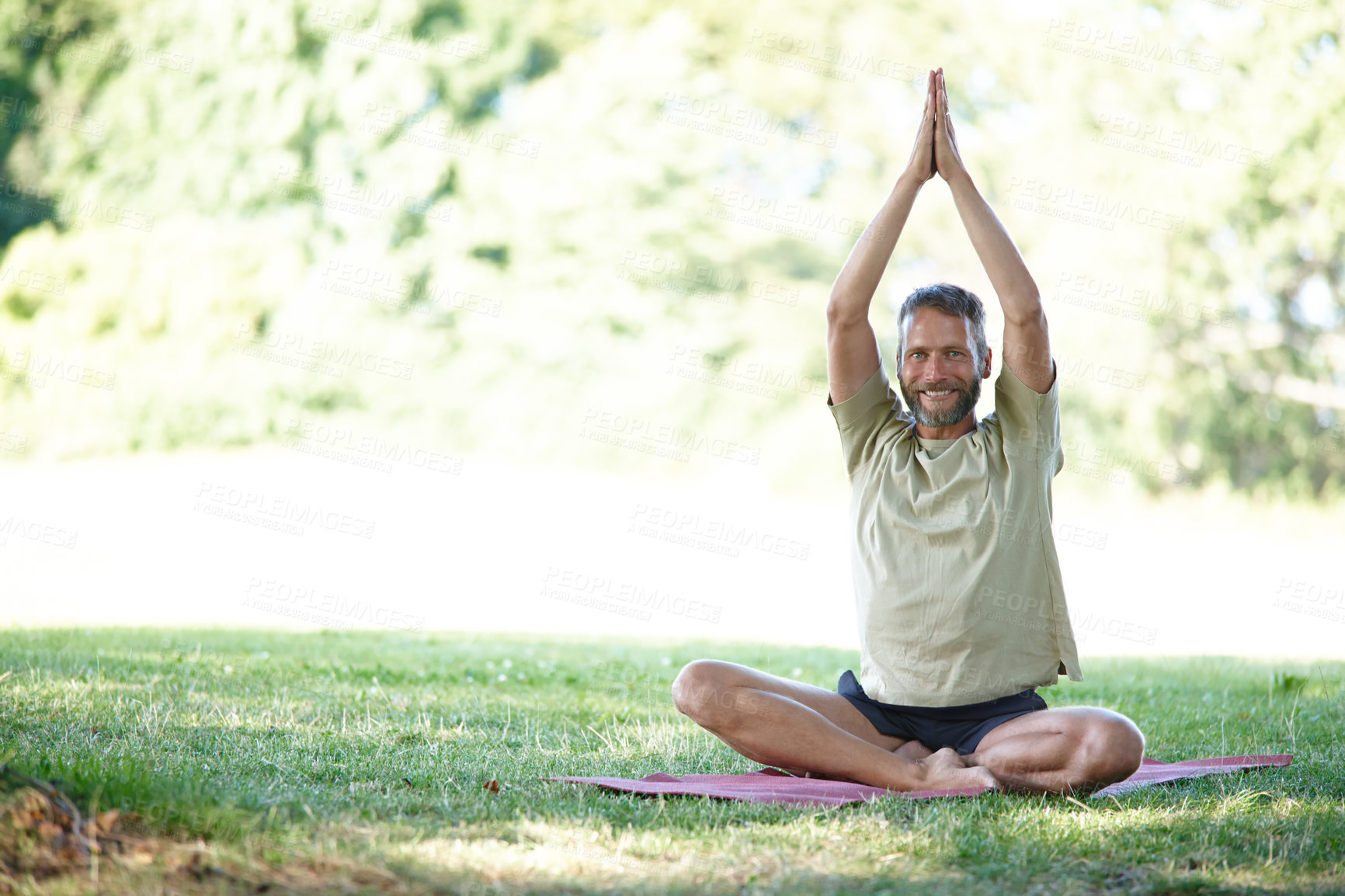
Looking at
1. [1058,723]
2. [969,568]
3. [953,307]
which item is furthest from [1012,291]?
[1058,723]

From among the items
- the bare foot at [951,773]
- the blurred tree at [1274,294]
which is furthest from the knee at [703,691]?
the blurred tree at [1274,294]

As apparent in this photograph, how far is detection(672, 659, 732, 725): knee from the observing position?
12.1ft

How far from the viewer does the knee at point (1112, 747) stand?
342 centimetres

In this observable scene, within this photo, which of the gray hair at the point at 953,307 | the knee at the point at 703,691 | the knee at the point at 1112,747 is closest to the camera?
the knee at the point at 1112,747

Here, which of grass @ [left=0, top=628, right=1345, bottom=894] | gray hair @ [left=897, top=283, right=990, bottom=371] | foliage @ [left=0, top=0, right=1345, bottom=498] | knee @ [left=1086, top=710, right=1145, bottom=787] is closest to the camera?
grass @ [left=0, top=628, right=1345, bottom=894]

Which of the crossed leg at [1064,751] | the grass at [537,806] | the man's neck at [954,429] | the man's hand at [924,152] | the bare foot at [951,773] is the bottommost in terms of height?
the grass at [537,806]

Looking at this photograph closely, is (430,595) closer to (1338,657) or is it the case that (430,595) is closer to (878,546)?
(1338,657)

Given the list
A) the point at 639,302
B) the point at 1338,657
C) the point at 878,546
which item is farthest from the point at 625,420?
the point at 878,546

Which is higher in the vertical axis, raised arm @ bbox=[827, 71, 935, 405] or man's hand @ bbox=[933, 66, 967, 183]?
man's hand @ bbox=[933, 66, 967, 183]

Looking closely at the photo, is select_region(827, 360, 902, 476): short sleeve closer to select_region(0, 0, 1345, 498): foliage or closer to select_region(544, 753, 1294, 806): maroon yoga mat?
select_region(544, 753, 1294, 806): maroon yoga mat

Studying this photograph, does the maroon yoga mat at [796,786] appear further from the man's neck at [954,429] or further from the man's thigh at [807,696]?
the man's neck at [954,429]

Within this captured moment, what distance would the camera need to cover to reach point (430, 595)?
1166cm

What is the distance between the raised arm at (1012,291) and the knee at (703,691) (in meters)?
1.30

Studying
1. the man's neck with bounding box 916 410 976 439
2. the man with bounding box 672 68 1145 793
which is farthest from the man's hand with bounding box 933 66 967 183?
the man's neck with bounding box 916 410 976 439
